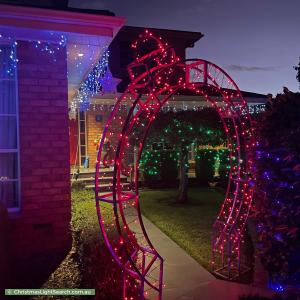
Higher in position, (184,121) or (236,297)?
(184,121)

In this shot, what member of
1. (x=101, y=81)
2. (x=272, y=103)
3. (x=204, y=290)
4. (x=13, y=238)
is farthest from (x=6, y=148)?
(x=101, y=81)

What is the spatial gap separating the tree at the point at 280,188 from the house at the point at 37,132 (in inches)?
108

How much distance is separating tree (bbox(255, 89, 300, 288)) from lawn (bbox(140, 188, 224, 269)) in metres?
2.37

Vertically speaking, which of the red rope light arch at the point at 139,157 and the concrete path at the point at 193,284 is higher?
the red rope light arch at the point at 139,157

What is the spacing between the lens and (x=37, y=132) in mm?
5293

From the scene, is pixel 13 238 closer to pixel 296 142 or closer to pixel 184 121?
pixel 296 142

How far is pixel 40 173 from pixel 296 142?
3.61 metres

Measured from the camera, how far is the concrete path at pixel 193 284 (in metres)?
4.46

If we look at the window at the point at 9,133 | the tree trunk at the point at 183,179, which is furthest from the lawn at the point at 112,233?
the window at the point at 9,133

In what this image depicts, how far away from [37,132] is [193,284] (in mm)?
3008

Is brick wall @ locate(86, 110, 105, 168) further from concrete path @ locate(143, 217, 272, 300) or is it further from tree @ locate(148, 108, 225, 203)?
concrete path @ locate(143, 217, 272, 300)

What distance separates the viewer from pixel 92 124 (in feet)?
49.5

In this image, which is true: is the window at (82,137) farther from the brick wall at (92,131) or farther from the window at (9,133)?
the window at (9,133)

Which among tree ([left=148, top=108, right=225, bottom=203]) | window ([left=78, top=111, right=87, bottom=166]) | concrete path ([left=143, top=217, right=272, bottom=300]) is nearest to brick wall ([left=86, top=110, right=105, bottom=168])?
window ([left=78, top=111, right=87, bottom=166])
